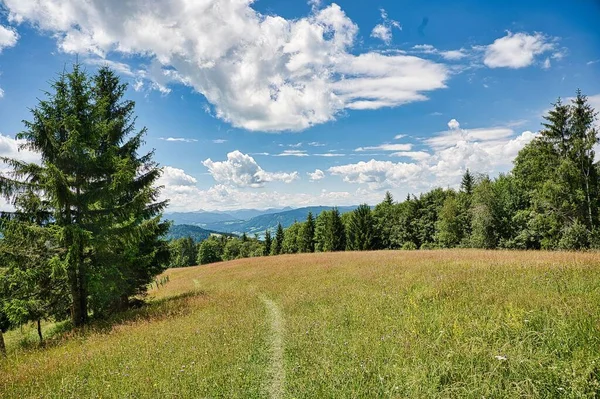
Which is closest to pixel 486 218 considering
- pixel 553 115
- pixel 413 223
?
pixel 553 115

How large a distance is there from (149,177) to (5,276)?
7.42m

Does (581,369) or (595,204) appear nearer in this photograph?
(581,369)

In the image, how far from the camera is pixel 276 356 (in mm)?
7227

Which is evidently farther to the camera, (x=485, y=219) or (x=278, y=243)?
(x=278, y=243)

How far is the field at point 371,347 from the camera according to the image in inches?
192

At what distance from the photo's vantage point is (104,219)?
12812 millimetres

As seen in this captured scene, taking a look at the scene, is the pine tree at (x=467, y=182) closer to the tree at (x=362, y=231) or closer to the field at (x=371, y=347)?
the tree at (x=362, y=231)

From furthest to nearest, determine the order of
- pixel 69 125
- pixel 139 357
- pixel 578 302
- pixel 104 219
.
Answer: pixel 104 219, pixel 69 125, pixel 139 357, pixel 578 302

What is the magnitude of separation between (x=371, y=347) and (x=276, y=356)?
2338 millimetres

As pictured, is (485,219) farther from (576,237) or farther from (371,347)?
(371,347)

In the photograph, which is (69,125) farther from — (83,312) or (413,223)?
(413,223)

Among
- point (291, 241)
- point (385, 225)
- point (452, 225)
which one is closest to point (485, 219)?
point (452, 225)

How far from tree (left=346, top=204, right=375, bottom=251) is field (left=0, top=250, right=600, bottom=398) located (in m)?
57.6

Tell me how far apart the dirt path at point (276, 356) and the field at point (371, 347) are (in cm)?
5
